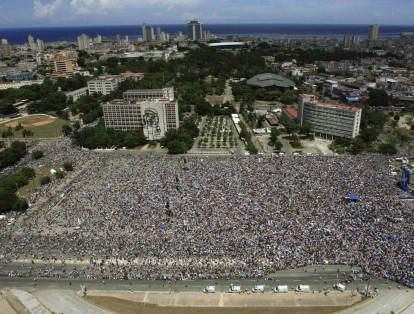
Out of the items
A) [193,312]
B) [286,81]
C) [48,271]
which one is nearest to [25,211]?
[48,271]

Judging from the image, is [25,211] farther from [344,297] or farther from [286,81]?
[286,81]

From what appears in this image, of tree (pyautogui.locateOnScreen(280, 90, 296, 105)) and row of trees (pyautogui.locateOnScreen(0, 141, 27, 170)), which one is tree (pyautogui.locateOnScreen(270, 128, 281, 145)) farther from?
row of trees (pyautogui.locateOnScreen(0, 141, 27, 170))

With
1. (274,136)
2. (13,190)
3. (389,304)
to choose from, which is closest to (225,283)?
(389,304)

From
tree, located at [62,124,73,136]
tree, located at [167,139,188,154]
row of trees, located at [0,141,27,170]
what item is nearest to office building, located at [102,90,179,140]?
tree, located at [62,124,73,136]

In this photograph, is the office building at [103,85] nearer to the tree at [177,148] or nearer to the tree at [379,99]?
the tree at [177,148]

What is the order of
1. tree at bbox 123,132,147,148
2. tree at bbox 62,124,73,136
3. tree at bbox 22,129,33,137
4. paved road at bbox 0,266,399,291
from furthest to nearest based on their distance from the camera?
1. tree at bbox 22,129,33,137
2. tree at bbox 62,124,73,136
3. tree at bbox 123,132,147,148
4. paved road at bbox 0,266,399,291

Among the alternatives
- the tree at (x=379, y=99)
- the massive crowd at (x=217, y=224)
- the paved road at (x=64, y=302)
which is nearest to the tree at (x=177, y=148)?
the massive crowd at (x=217, y=224)
